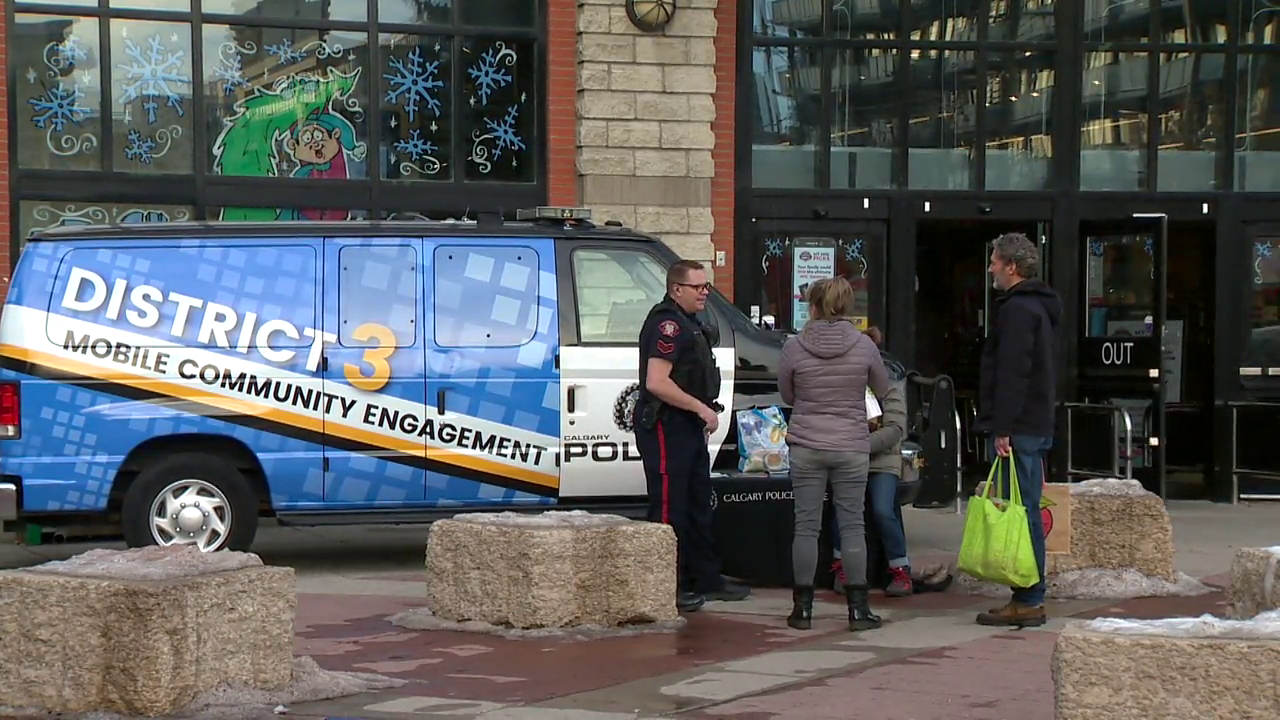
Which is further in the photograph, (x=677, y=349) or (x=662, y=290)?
(x=662, y=290)

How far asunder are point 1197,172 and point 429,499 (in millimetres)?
8213

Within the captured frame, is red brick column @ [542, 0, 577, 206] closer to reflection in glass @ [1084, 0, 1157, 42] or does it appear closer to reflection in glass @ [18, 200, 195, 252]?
reflection in glass @ [18, 200, 195, 252]

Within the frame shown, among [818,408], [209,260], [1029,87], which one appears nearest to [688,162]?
[1029,87]

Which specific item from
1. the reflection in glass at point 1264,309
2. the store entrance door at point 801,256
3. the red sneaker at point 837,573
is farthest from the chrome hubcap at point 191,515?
the reflection in glass at point 1264,309

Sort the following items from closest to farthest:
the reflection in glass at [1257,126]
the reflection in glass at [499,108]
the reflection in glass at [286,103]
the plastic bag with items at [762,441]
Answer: the plastic bag with items at [762,441]
the reflection in glass at [286,103]
the reflection in glass at [499,108]
the reflection in glass at [1257,126]

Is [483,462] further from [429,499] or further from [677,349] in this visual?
[677,349]

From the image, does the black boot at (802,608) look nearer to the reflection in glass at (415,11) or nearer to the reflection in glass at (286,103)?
the reflection in glass at (286,103)

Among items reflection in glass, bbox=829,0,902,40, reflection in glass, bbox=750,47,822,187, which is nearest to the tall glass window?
reflection in glass, bbox=750,47,822,187

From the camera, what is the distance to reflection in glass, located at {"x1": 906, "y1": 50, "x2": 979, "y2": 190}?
601 inches

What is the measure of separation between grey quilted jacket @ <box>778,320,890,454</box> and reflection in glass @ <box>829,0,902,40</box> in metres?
6.80

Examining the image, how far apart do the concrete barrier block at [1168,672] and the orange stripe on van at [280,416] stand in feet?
19.4

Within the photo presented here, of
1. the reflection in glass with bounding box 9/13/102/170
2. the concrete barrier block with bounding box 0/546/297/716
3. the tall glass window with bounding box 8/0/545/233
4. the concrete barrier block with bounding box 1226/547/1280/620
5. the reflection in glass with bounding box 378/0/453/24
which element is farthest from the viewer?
the reflection in glass with bounding box 378/0/453/24

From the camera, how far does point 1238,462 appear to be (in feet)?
50.2

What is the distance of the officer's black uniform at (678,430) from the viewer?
9.36 meters
